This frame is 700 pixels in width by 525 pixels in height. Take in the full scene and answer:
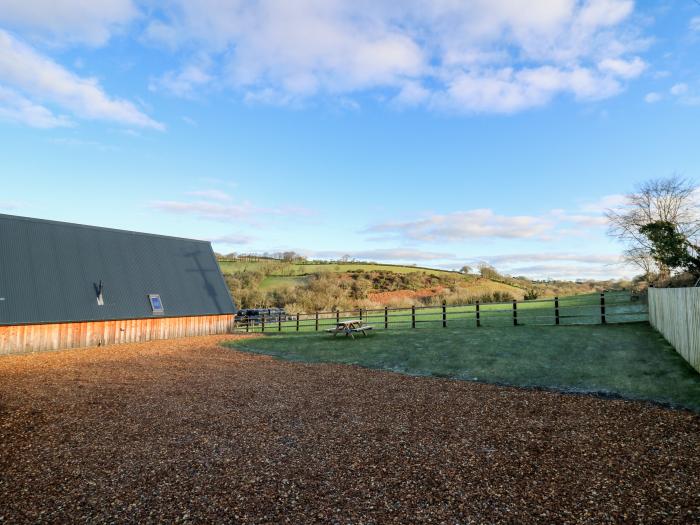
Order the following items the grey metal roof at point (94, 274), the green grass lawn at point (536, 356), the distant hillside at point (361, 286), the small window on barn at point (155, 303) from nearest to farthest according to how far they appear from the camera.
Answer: the green grass lawn at point (536, 356)
the grey metal roof at point (94, 274)
the small window on barn at point (155, 303)
the distant hillside at point (361, 286)

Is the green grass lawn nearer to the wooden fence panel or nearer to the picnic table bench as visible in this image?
the wooden fence panel

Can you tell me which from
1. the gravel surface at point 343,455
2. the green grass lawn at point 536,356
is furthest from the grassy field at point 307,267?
A: the gravel surface at point 343,455

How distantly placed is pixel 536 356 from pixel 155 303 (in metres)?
21.5

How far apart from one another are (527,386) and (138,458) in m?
8.94

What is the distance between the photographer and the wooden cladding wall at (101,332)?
60.4ft

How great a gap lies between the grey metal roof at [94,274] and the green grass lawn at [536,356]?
8.75 m

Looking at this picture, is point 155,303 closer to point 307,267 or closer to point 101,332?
point 101,332

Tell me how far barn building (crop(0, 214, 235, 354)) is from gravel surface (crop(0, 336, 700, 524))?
1086cm

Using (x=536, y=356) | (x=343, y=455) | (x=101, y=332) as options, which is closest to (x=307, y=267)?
(x=101, y=332)

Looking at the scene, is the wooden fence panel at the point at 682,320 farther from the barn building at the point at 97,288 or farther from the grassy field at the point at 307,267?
the grassy field at the point at 307,267

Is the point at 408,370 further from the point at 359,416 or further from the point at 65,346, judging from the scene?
the point at 65,346

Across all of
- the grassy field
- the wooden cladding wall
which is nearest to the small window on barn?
the wooden cladding wall

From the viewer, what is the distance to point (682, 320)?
35.8ft

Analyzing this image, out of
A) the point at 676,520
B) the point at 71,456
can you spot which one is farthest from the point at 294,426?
the point at 676,520
